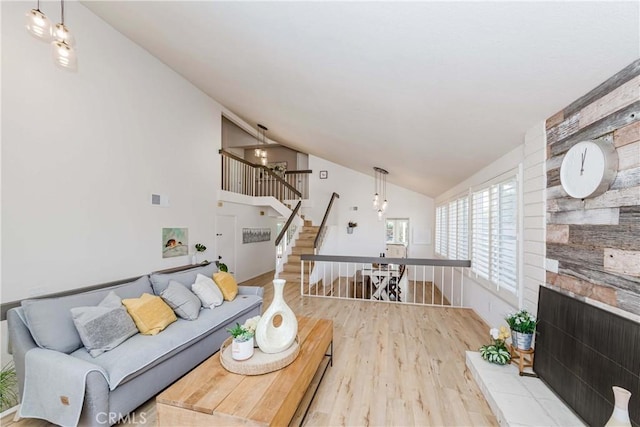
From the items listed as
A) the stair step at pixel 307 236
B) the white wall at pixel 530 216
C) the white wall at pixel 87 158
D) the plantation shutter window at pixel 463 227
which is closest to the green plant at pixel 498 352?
the white wall at pixel 530 216

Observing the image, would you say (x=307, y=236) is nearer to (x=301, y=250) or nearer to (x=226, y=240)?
(x=301, y=250)

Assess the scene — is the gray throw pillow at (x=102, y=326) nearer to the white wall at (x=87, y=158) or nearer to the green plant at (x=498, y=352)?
the white wall at (x=87, y=158)

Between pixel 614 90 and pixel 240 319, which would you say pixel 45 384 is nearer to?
pixel 240 319

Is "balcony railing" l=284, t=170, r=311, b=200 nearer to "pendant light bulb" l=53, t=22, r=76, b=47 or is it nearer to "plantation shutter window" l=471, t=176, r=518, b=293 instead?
"plantation shutter window" l=471, t=176, r=518, b=293

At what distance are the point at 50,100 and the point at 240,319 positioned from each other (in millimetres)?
3210

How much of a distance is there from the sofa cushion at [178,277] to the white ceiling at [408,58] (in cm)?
270

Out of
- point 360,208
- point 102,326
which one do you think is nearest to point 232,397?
point 102,326

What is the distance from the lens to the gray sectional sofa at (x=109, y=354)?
6.00 ft

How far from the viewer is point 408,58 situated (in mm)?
1868

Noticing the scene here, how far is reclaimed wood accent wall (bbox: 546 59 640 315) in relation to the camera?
147cm

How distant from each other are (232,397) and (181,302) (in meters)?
1.70

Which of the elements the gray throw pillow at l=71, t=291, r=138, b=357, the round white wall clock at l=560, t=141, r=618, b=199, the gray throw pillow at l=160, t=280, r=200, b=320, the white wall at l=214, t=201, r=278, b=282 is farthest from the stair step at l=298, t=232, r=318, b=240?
the round white wall clock at l=560, t=141, r=618, b=199

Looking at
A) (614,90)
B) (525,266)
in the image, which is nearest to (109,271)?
(525,266)

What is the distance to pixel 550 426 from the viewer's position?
1739 millimetres
